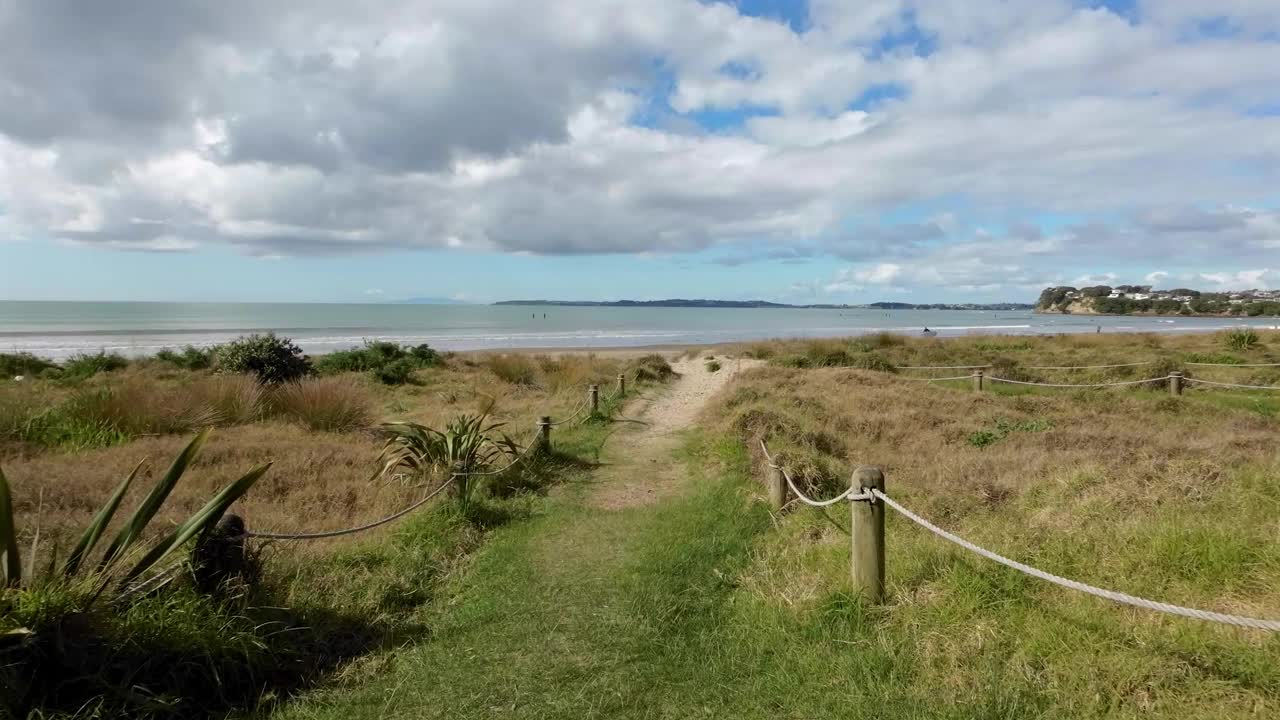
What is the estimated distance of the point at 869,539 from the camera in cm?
422

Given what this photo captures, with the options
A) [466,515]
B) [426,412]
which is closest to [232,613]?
[466,515]

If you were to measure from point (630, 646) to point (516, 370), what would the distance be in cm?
1765

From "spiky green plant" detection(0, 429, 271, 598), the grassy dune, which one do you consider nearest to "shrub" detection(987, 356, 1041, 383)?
the grassy dune

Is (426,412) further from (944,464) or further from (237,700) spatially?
(237,700)

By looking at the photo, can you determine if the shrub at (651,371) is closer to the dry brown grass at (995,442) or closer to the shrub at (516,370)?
the shrub at (516,370)

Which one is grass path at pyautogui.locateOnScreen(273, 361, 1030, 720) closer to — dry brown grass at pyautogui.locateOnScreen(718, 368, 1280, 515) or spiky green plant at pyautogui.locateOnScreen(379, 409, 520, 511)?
spiky green plant at pyautogui.locateOnScreen(379, 409, 520, 511)

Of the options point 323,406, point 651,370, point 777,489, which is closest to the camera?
point 777,489

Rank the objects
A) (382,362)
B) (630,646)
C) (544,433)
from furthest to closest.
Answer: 1. (382,362)
2. (544,433)
3. (630,646)

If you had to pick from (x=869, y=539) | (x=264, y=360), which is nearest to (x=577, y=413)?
(x=264, y=360)

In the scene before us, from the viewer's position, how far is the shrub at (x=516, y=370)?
68.5 feet

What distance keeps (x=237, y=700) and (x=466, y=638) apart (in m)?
1.25

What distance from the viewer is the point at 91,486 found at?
7.16 meters

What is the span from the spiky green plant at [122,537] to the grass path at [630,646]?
46.7 inches

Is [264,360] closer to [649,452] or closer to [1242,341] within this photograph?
[649,452]
